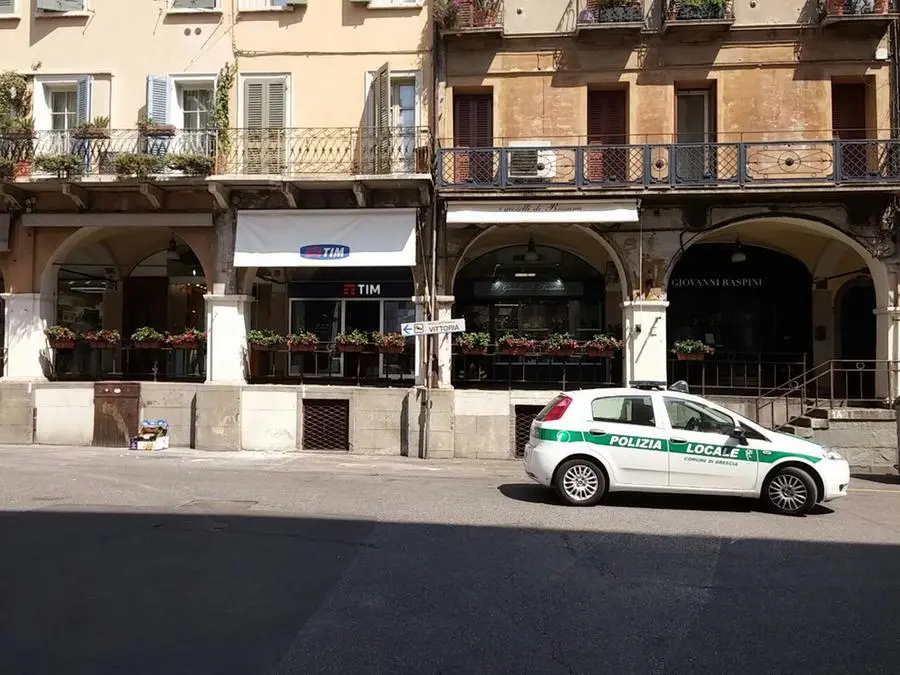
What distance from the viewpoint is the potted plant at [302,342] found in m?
15.0

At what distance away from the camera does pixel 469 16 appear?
48.2 ft

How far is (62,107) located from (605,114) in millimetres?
12686

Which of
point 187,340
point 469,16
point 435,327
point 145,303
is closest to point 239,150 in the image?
point 187,340

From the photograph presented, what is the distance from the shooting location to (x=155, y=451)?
14391mm

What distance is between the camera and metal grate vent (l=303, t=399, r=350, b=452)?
14859mm

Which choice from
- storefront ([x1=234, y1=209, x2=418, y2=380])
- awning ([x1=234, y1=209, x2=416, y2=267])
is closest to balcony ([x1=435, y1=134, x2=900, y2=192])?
awning ([x1=234, y1=209, x2=416, y2=267])

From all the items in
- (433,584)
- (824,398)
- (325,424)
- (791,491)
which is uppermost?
(824,398)

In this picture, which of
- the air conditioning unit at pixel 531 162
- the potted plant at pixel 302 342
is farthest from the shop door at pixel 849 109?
the potted plant at pixel 302 342

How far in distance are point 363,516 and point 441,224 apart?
8.36 metres

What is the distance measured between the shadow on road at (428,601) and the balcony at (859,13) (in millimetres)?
11659

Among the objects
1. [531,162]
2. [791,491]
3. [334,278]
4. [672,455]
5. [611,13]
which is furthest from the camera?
[334,278]

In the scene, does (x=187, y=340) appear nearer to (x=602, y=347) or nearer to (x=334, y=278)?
(x=334, y=278)

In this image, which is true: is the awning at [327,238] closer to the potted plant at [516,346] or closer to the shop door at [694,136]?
the potted plant at [516,346]

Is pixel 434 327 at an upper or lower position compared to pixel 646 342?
upper
